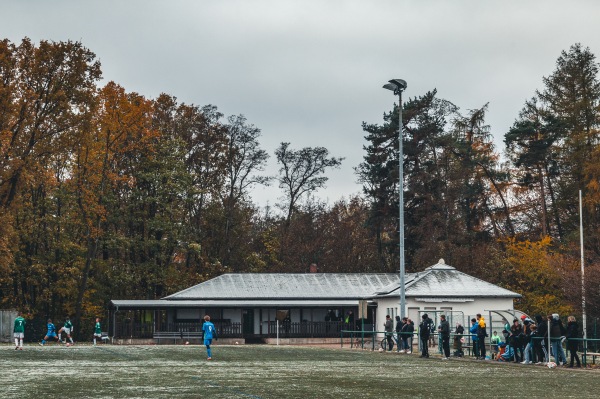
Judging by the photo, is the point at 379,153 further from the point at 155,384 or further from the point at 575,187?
the point at 155,384

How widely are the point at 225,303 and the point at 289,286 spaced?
21.3ft

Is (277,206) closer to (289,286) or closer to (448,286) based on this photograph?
(289,286)

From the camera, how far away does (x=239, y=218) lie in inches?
2948

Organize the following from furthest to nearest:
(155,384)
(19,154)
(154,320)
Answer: (154,320) < (19,154) < (155,384)

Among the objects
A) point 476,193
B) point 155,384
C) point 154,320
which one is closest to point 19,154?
point 154,320

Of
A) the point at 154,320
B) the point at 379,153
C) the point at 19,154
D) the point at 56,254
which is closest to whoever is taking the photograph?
the point at 19,154

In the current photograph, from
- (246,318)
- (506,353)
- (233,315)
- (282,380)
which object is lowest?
(282,380)

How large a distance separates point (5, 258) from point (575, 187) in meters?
39.8

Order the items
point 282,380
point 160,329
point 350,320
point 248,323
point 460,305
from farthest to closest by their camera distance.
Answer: point 350,320 < point 248,323 < point 160,329 < point 460,305 < point 282,380

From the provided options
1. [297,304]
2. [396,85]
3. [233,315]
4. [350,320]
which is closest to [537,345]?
[396,85]

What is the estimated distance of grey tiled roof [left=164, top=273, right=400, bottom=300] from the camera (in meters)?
64.1

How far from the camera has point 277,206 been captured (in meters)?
82.1

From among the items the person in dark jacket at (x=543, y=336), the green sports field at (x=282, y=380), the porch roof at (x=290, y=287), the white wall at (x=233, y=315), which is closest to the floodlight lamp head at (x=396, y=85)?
the person in dark jacket at (x=543, y=336)

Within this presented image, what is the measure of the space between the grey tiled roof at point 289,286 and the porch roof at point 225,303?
641mm
